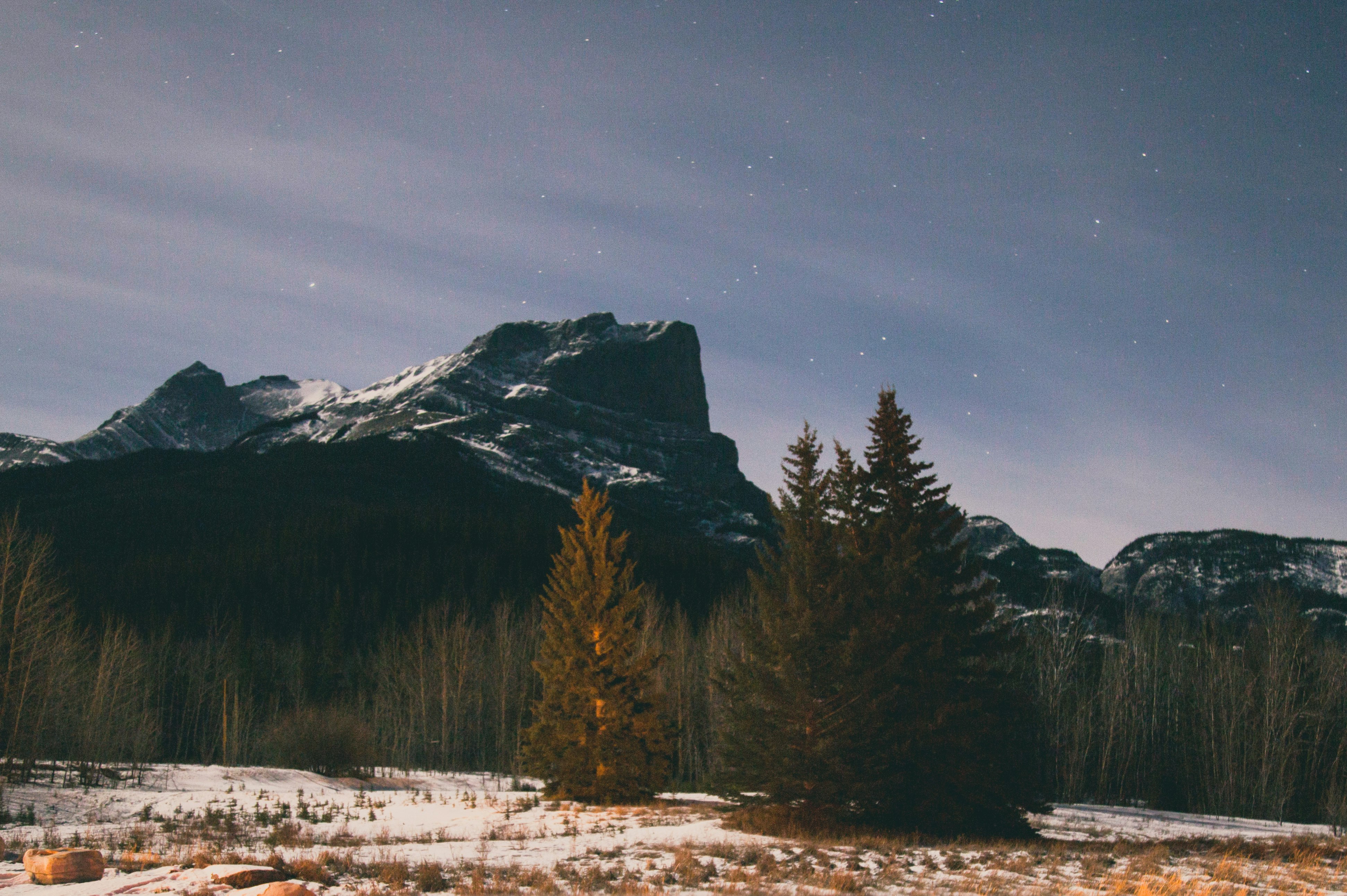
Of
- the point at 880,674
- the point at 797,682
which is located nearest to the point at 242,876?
the point at 797,682

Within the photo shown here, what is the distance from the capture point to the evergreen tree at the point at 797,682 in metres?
22.2

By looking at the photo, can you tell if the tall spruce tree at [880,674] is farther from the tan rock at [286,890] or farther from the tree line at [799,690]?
the tan rock at [286,890]

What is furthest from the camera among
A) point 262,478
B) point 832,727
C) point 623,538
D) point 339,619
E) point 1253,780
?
point 262,478

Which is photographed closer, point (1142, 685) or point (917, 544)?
point (917, 544)

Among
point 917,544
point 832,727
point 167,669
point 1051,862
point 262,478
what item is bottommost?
point 167,669

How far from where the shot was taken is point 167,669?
86562mm

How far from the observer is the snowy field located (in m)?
13.4

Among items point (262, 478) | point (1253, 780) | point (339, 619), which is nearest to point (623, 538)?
point (1253, 780)

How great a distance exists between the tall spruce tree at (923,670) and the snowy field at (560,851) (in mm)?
1977

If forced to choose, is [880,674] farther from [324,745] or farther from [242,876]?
[324,745]

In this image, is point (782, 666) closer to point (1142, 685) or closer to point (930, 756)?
point (930, 756)

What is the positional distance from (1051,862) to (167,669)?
91940 mm

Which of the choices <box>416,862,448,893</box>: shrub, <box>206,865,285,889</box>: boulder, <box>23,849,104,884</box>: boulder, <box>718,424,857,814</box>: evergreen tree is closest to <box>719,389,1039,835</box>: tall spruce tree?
<box>718,424,857,814</box>: evergreen tree

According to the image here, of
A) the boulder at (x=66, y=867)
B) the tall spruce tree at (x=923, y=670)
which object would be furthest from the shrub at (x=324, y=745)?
the boulder at (x=66, y=867)
